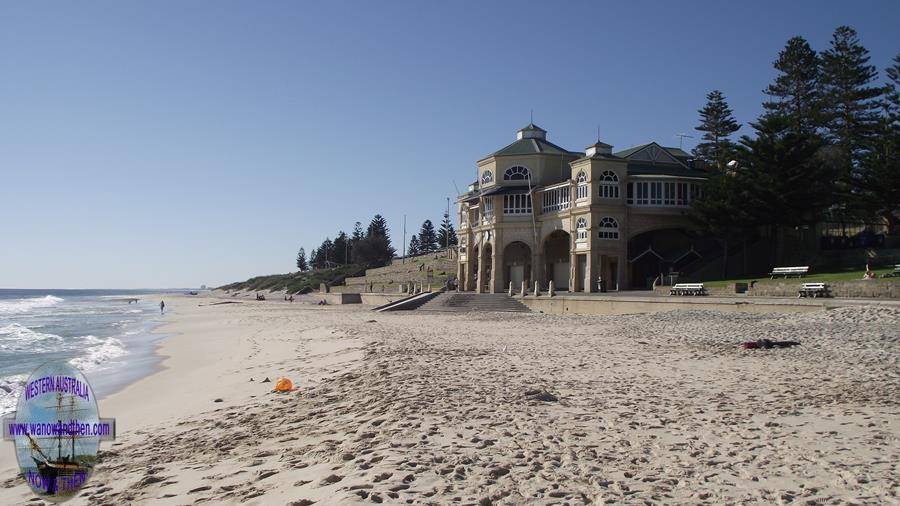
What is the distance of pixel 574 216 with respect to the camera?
4109 centimetres

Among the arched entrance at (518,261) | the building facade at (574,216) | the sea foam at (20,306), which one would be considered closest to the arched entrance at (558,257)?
the building facade at (574,216)

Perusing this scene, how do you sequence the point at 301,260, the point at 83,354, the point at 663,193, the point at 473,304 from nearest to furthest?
the point at 83,354, the point at 473,304, the point at 663,193, the point at 301,260

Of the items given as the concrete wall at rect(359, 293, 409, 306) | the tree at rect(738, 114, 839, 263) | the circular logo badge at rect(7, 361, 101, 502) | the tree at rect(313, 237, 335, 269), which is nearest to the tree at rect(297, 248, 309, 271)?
the tree at rect(313, 237, 335, 269)

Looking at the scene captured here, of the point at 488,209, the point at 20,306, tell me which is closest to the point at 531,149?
the point at 488,209

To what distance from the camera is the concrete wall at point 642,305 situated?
19.8m

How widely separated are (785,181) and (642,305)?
43.3 ft

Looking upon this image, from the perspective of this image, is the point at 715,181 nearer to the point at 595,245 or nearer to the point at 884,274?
the point at 595,245

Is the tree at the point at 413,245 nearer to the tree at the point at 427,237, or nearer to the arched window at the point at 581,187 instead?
the tree at the point at 427,237

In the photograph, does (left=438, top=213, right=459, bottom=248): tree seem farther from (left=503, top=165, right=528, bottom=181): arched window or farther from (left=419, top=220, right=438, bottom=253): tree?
(left=503, top=165, right=528, bottom=181): arched window

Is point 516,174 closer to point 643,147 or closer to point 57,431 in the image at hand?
point 643,147

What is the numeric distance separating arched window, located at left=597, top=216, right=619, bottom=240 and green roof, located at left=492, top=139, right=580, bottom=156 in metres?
9.43

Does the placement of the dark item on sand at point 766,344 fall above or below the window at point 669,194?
below

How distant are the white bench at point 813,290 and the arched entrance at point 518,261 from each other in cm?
2663

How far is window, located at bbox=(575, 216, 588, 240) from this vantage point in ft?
132
